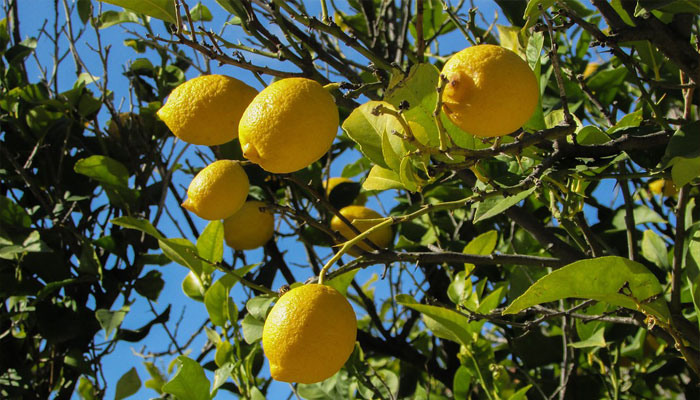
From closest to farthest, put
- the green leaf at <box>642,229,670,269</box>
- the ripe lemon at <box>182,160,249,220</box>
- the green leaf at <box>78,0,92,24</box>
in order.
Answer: the ripe lemon at <box>182,160,249,220</box>, the green leaf at <box>642,229,670,269</box>, the green leaf at <box>78,0,92,24</box>

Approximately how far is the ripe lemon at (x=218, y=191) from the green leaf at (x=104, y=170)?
0.62 m

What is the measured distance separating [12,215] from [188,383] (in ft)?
2.35

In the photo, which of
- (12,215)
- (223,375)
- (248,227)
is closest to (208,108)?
(223,375)

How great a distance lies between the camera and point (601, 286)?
2.32ft

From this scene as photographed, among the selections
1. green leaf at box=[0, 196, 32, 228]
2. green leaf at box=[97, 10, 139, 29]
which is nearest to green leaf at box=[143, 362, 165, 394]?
green leaf at box=[0, 196, 32, 228]

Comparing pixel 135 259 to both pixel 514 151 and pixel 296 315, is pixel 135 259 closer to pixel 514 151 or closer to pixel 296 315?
pixel 296 315

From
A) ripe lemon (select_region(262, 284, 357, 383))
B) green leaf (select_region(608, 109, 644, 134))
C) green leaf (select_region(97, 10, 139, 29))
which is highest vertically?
green leaf (select_region(97, 10, 139, 29))

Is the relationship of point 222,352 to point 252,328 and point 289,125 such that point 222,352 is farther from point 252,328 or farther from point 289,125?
point 289,125

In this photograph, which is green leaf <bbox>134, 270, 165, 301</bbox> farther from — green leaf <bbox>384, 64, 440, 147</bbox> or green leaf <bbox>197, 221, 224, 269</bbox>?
green leaf <bbox>384, 64, 440, 147</bbox>

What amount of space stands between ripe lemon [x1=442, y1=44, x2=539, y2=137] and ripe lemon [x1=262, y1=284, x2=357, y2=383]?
245mm

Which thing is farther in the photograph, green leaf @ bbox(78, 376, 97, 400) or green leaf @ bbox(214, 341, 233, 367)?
green leaf @ bbox(78, 376, 97, 400)

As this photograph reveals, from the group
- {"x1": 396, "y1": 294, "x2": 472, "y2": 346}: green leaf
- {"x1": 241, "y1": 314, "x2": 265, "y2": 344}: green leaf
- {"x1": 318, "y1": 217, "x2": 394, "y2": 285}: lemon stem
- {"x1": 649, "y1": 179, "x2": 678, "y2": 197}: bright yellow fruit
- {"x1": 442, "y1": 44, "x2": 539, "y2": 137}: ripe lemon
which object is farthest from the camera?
{"x1": 649, "y1": 179, "x2": 678, "y2": 197}: bright yellow fruit

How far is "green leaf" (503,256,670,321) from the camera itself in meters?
0.67

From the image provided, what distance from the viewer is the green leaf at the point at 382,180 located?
932 millimetres
